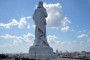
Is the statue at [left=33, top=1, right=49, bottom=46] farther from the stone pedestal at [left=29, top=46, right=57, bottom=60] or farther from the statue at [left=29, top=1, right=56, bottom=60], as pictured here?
the stone pedestal at [left=29, top=46, right=57, bottom=60]

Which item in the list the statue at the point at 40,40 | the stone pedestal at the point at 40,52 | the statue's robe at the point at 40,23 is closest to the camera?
the stone pedestal at the point at 40,52

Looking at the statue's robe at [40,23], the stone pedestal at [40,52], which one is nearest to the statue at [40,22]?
the statue's robe at [40,23]

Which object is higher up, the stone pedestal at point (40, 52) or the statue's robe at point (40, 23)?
the statue's robe at point (40, 23)

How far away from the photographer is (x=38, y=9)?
4019cm

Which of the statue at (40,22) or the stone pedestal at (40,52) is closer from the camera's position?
the stone pedestal at (40,52)

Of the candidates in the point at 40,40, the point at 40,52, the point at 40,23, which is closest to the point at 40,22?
the point at 40,23

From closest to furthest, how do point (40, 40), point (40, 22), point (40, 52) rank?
point (40, 52), point (40, 40), point (40, 22)

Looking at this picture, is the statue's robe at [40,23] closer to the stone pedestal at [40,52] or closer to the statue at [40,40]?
the statue at [40,40]

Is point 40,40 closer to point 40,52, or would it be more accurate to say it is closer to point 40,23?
point 40,52

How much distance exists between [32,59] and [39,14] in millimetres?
8758

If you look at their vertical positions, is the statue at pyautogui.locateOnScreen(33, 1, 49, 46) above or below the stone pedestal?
above

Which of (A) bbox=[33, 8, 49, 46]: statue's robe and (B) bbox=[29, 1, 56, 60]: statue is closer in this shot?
(B) bbox=[29, 1, 56, 60]: statue

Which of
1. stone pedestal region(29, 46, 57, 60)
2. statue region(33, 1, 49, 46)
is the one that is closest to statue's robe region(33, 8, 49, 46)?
statue region(33, 1, 49, 46)

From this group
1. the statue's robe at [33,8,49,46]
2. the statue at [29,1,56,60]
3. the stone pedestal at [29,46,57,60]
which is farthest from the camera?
the statue's robe at [33,8,49,46]
